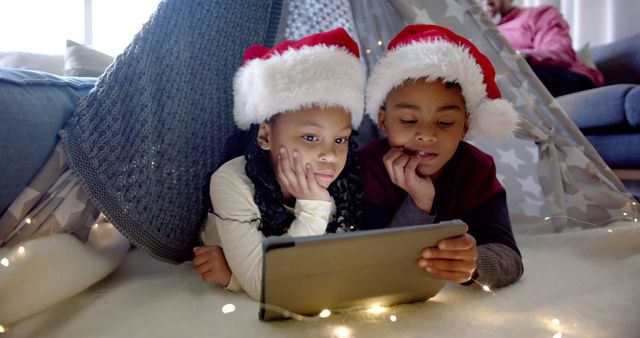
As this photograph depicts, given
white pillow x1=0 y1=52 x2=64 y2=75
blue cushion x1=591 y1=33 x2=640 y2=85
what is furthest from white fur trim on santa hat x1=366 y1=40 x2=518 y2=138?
blue cushion x1=591 y1=33 x2=640 y2=85

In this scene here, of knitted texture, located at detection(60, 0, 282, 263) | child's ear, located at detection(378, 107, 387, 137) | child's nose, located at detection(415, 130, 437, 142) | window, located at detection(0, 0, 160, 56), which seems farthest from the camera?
window, located at detection(0, 0, 160, 56)

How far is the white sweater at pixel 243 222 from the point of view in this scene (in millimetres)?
790

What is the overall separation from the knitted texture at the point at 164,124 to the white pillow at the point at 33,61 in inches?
39.7

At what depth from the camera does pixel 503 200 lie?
3.22 feet

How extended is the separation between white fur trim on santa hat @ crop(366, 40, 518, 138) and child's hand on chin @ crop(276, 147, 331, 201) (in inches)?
11.0

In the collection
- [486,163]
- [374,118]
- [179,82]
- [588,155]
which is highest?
[179,82]

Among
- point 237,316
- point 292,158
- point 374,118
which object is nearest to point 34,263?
point 237,316

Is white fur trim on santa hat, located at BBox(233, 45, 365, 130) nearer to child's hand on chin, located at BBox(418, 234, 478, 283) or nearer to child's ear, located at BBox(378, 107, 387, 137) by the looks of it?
child's ear, located at BBox(378, 107, 387, 137)

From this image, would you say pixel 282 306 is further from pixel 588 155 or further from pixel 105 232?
pixel 588 155

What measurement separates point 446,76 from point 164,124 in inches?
22.5

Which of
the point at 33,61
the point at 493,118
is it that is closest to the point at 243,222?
the point at 493,118

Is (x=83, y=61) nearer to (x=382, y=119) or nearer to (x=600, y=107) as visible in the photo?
(x=382, y=119)

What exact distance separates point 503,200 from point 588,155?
0.46 meters

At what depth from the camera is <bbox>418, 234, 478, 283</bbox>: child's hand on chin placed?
0.69 metres
